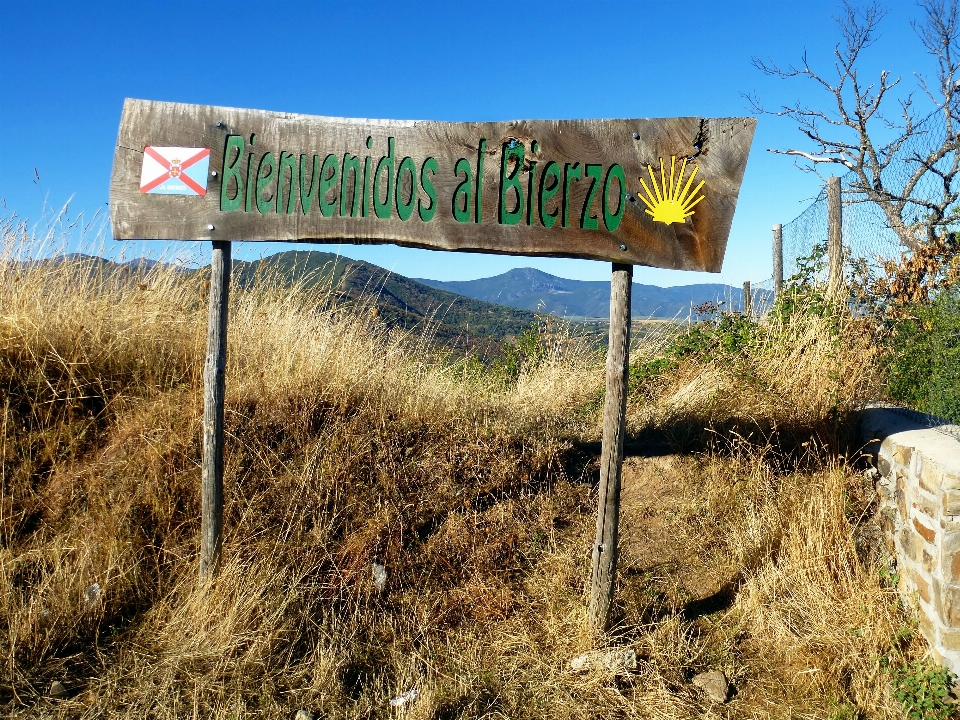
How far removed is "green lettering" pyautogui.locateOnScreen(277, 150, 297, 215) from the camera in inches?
141

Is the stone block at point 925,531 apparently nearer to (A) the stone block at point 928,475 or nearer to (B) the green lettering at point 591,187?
(A) the stone block at point 928,475

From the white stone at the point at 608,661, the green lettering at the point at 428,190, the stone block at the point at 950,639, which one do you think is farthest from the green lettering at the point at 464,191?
the stone block at the point at 950,639

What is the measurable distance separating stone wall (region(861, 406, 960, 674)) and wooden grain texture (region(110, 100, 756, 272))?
1531 mm

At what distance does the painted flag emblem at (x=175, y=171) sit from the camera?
3.62 meters

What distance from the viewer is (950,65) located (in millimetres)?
10898

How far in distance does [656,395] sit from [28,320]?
5157 mm

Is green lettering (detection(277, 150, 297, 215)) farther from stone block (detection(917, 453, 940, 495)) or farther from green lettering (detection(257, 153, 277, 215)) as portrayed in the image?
stone block (detection(917, 453, 940, 495))

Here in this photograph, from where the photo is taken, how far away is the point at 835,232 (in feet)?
22.5

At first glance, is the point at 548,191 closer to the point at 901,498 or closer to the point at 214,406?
the point at 214,406

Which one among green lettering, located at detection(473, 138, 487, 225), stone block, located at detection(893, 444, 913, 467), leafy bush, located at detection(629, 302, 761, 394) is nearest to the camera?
green lettering, located at detection(473, 138, 487, 225)

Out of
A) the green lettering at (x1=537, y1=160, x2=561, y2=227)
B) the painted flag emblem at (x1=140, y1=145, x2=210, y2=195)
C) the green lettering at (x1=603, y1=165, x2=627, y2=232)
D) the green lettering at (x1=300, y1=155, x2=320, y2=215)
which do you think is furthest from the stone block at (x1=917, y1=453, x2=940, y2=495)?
the painted flag emblem at (x1=140, y1=145, x2=210, y2=195)

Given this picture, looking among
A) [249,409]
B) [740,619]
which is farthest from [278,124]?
[740,619]

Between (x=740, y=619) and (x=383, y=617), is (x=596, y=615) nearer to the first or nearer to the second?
(x=740, y=619)

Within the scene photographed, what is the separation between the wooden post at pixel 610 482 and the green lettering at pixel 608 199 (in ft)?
0.72
